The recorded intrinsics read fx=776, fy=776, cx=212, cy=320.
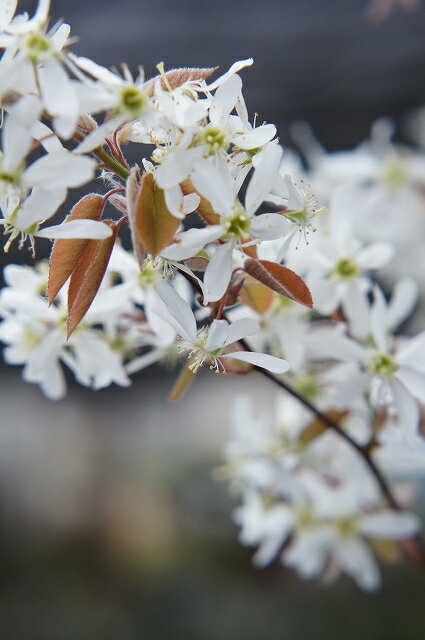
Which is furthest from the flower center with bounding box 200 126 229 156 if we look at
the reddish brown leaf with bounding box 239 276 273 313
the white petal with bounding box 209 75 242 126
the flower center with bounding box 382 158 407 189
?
the flower center with bounding box 382 158 407 189

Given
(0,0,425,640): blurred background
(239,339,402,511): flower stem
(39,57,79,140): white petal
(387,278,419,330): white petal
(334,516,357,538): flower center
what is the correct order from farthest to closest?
(0,0,425,640): blurred background < (334,516,357,538): flower center < (387,278,419,330): white petal < (239,339,402,511): flower stem < (39,57,79,140): white petal

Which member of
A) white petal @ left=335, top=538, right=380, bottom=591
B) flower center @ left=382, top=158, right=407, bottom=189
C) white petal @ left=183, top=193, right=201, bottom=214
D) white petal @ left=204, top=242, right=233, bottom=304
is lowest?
white petal @ left=335, top=538, right=380, bottom=591

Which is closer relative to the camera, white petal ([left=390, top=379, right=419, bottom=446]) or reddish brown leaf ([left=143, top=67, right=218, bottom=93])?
reddish brown leaf ([left=143, top=67, right=218, bottom=93])

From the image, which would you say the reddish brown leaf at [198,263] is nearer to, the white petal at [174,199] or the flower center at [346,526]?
the white petal at [174,199]

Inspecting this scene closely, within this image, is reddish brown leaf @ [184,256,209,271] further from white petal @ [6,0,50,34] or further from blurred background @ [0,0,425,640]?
blurred background @ [0,0,425,640]

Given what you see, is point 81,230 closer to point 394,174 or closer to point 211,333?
point 211,333

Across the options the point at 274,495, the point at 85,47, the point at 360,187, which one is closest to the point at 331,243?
the point at 274,495

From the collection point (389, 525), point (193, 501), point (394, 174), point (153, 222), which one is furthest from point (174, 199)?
point (193, 501)
